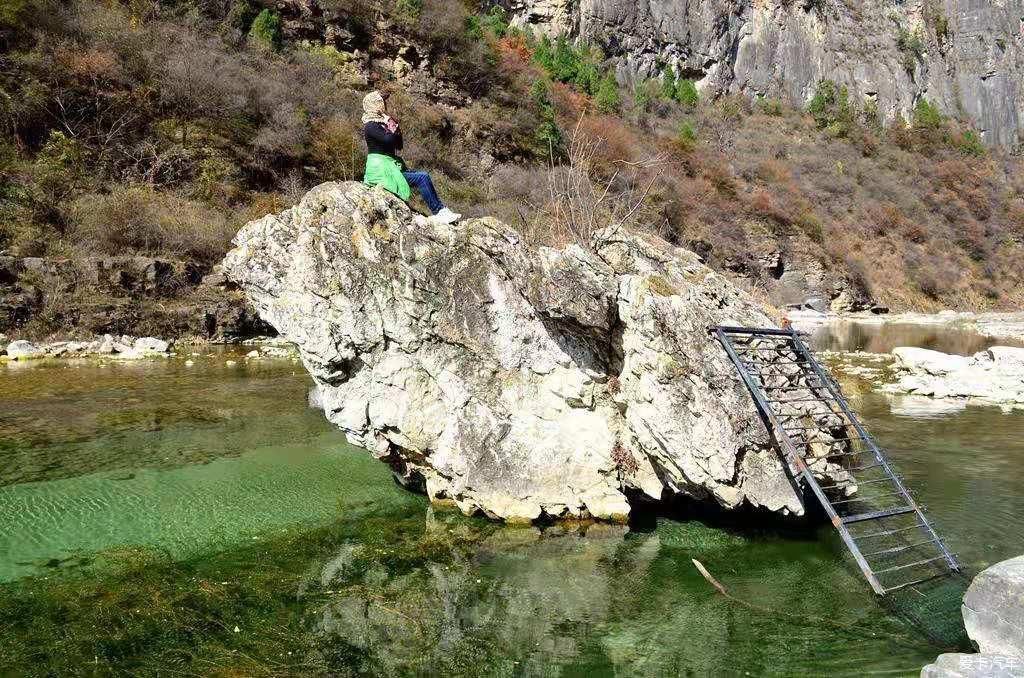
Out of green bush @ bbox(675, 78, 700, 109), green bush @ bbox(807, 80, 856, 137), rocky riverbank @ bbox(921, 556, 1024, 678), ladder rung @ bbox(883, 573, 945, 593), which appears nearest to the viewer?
rocky riverbank @ bbox(921, 556, 1024, 678)

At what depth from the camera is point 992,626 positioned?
4.39 metres

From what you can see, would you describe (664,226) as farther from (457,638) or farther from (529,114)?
(457,638)

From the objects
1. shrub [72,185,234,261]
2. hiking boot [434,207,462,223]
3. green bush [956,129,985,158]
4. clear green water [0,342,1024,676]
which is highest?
green bush [956,129,985,158]

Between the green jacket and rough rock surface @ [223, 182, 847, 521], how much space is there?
43 cm

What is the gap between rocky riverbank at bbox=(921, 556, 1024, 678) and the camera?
3.85 m

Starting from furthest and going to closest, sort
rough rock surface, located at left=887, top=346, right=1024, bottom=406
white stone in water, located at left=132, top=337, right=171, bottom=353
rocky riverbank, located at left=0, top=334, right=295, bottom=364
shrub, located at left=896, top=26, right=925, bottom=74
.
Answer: shrub, located at left=896, top=26, right=925, bottom=74 < white stone in water, located at left=132, top=337, right=171, bottom=353 < rocky riverbank, located at left=0, top=334, right=295, bottom=364 < rough rock surface, located at left=887, top=346, right=1024, bottom=406

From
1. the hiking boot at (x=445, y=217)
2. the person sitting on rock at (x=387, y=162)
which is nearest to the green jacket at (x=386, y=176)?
the person sitting on rock at (x=387, y=162)

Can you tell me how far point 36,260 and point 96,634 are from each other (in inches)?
851

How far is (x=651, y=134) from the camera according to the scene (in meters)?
52.0

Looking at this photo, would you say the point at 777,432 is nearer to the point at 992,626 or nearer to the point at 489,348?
the point at 992,626

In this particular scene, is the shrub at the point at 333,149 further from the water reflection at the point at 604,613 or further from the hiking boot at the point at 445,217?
the water reflection at the point at 604,613

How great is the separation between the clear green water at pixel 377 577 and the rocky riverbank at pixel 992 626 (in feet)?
1.34

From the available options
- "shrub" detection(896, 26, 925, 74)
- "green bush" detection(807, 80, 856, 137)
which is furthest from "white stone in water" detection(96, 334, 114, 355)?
"shrub" detection(896, 26, 925, 74)

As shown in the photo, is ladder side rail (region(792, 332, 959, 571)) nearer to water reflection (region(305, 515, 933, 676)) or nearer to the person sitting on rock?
water reflection (region(305, 515, 933, 676))
